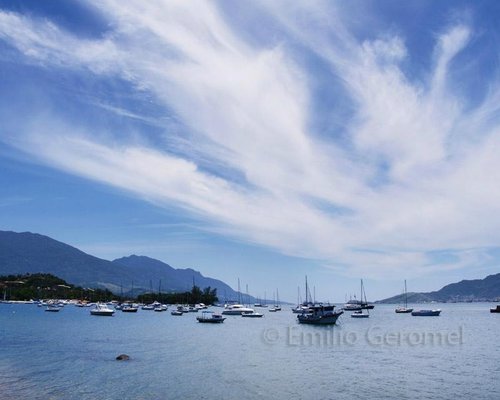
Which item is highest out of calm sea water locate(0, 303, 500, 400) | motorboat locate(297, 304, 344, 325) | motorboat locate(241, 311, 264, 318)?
motorboat locate(241, 311, 264, 318)

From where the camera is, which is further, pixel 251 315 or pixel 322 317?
pixel 251 315

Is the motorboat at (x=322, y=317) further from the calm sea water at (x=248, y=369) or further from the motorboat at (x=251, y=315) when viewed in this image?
the motorboat at (x=251, y=315)

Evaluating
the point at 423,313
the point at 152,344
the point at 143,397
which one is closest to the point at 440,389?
the point at 143,397

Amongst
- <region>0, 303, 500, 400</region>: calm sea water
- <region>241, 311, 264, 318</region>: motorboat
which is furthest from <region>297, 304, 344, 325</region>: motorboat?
<region>241, 311, 264, 318</region>: motorboat

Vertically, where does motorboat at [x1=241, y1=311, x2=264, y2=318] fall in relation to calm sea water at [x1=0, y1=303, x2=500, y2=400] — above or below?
above

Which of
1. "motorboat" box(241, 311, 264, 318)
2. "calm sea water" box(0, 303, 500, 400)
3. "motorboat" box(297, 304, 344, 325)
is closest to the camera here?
"calm sea water" box(0, 303, 500, 400)

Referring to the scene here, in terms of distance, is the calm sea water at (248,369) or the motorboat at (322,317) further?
the motorboat at (322,317)

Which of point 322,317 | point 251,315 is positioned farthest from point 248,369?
point 251,315

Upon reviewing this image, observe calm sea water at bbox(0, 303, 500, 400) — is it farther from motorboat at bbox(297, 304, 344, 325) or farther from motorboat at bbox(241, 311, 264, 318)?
motorboat at bbox(241, 311, 264, 318)

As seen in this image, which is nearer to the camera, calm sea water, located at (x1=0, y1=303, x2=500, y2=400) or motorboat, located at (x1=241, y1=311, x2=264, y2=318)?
calm sea water, located at (x1=0, y1=303, x2=500, y2=400)

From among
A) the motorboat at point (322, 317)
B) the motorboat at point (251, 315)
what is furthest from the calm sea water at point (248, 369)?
the motorboat at point (251, 315)

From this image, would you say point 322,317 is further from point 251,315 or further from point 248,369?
point 248,369

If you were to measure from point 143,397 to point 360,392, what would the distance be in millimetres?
16206

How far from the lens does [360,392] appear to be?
121ft
